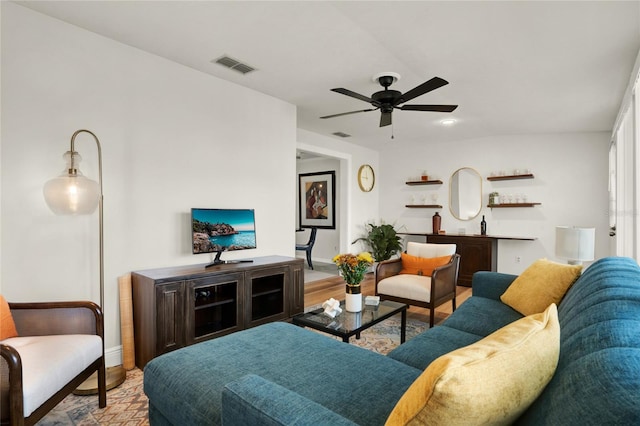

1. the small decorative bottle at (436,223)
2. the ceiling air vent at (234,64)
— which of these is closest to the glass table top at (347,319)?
the ceiling air vent at (234,64)

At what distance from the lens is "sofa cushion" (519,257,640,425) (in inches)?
23.3

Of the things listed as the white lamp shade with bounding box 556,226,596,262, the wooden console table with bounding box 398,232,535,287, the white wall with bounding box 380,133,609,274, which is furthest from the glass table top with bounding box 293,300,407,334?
the white wall with bounding box 380,133,609,274

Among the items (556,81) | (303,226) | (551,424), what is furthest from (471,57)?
(303,226)

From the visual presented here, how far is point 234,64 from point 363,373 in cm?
285

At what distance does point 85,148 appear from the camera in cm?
258

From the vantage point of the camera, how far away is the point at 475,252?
5656mm

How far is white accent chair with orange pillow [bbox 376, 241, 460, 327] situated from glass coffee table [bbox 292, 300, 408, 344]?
55cm

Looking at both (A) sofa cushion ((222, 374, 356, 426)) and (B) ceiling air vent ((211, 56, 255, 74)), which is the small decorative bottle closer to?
(B) ceiling air vent ((211, 56, 255, 74))

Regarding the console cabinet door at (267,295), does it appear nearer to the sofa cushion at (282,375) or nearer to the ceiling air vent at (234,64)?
the sofa cushion at (282,375)

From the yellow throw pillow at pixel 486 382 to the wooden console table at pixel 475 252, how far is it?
5.08 meters

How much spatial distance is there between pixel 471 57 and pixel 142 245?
329cm

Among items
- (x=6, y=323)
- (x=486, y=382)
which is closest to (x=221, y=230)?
(x=6, y=323)

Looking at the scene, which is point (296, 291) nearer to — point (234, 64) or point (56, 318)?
point (56, 318)

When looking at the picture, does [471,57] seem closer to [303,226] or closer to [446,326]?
[446,326]
